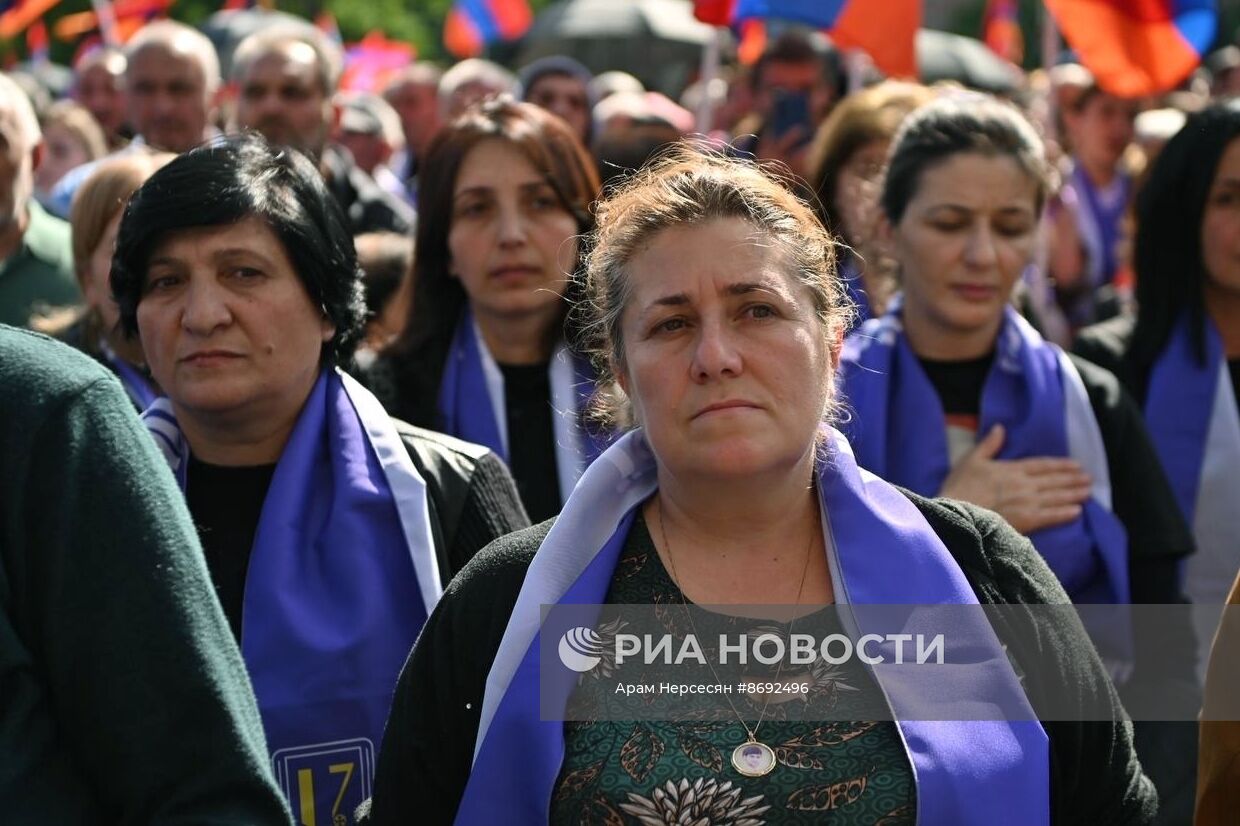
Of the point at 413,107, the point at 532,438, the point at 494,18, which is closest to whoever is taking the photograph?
the point at 532,438

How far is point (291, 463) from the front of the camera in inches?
130

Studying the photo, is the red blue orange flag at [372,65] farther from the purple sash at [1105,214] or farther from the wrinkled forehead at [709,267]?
the wrinkled forehead at [709,267]

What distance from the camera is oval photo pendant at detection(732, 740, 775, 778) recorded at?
239 centimetres

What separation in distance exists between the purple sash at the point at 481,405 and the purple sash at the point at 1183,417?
5.13 ft

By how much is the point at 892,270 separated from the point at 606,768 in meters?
2.42

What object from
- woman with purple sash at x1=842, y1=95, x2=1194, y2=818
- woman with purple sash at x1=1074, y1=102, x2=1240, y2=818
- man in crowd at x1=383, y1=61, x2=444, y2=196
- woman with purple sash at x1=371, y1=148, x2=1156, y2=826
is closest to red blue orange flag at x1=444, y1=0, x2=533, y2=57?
man in crowd at x1=383, y1=61, x2=444, y2=196

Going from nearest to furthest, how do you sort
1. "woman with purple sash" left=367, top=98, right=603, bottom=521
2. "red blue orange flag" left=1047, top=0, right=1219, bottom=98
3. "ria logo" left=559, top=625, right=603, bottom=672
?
"ria logo" left=559, top=625, right=603, bottom=672 < "woman with purple sash" left=367, top=98, right=603, bottom=521 < "red blue orange flag" left=1047, top=0, right=1219, bottom=98

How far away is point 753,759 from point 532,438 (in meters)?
1.94

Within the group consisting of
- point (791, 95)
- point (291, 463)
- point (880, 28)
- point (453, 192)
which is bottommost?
point (291, 463)

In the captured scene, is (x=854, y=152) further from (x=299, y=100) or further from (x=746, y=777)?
(x=746, y=777)

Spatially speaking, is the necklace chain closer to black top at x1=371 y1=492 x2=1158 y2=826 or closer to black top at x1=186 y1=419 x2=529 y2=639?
black top at x1=371 y1=492 x2=1158 y2=826

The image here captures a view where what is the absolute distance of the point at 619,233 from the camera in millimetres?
2830

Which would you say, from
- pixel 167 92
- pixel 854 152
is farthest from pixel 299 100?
pixel 854 152

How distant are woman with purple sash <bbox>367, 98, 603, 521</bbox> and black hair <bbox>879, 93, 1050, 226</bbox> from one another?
33.4 inches
